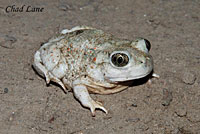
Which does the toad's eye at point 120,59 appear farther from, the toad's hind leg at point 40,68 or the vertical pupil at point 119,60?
the toad's hind leg at point 40,68

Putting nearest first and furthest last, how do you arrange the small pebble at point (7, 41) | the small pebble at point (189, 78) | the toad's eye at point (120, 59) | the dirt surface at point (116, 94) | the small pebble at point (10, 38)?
the toad's eye at point (120, 59) → the dirt surface at point (116, 94) → the small pebble at point (189, 78) → the small pebble at point (7, 41) → the small pebble at point (10, 38)

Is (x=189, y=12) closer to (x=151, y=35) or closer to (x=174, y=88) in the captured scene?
(x=151, y=35)

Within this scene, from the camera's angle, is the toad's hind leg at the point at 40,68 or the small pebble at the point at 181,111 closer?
the small pebble at the point at 181,111

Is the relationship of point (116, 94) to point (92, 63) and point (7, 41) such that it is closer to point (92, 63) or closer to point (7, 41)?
point (92, 63)

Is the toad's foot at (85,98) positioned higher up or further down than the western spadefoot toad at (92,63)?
further down

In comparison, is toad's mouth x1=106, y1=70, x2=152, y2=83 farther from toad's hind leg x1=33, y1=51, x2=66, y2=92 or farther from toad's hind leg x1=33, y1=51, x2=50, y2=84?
toad's hind leg x1=33, y1=51, x2=50, y2=84

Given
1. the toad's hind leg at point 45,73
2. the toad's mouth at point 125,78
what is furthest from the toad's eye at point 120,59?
the toad's hind leg at point 45,73

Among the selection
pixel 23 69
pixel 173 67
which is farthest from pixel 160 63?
pixel 23 69
